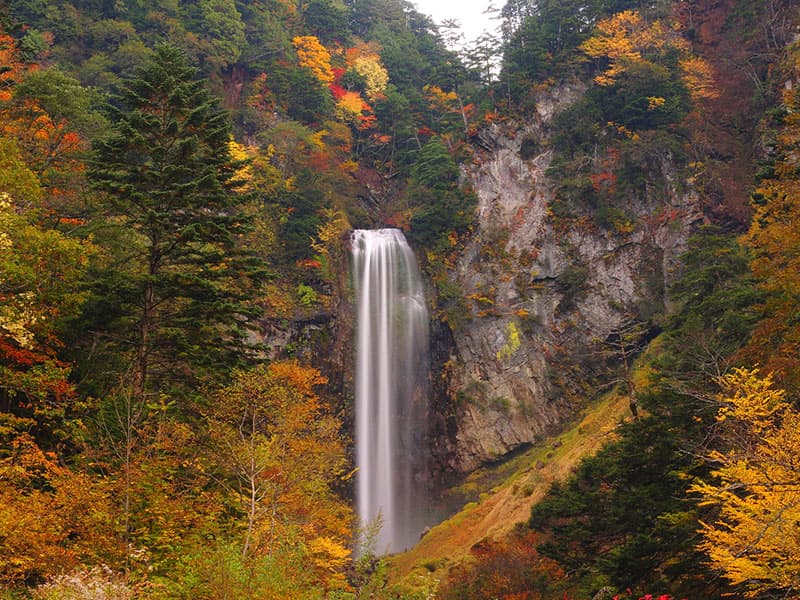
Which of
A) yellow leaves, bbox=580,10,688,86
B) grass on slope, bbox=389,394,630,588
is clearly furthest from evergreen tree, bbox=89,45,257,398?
yellow leaves, bbox=580,10,688,86

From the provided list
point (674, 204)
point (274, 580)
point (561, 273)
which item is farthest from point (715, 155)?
point (274, 580)

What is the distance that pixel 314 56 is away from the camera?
43375 millimetres

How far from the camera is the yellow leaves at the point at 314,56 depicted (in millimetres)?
42938

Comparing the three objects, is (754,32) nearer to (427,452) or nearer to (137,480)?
(427,452)

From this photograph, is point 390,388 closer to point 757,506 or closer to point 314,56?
point 757,506

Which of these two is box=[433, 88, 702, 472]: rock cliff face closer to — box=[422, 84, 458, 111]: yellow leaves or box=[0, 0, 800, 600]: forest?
box=[0, 0, 800, 600]: forest

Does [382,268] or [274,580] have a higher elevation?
[382,268]

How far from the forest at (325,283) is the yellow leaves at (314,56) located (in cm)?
35

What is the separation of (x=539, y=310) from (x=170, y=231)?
81.2 ft

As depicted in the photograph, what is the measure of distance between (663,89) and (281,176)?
2354 centimetres

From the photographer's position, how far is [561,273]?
3391 cm

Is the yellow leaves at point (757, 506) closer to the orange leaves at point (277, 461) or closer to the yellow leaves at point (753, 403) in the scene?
the yellow leaves at point (753, 403)

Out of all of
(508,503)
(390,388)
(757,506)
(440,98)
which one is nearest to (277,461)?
(757,506)

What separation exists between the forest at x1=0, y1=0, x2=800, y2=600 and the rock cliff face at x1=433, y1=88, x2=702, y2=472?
40 cm
